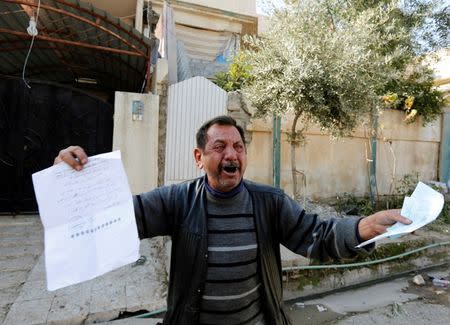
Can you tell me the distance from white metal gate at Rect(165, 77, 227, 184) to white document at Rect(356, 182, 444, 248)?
14.9ft

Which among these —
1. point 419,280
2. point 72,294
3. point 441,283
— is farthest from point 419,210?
point 441,283

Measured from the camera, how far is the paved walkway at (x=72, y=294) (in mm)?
2906

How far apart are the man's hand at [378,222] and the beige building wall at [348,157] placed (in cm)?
471

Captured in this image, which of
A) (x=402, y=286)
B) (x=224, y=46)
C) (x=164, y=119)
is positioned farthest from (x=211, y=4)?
(x=402, y=286)

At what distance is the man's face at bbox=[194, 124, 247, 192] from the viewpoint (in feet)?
5.50

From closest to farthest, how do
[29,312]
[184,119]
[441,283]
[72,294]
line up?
[29,312] → [72,294] → [441,283] → [184,119]

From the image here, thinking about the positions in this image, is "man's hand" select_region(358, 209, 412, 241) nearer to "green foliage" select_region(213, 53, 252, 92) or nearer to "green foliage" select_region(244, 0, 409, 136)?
"green foliage" select_region(244, 0, 409, 136)

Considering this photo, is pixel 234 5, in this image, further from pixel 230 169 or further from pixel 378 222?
pixel 378 222

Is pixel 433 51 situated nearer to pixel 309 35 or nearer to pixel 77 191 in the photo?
pixel 309 35

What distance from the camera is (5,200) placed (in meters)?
5.64

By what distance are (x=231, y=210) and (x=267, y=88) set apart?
339 centimetres

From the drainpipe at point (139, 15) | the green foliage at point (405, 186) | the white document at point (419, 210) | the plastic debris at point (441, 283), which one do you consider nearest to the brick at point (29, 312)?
the white document at point (419, 210)

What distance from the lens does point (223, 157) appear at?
5.53ft

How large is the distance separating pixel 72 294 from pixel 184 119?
11.2ft
